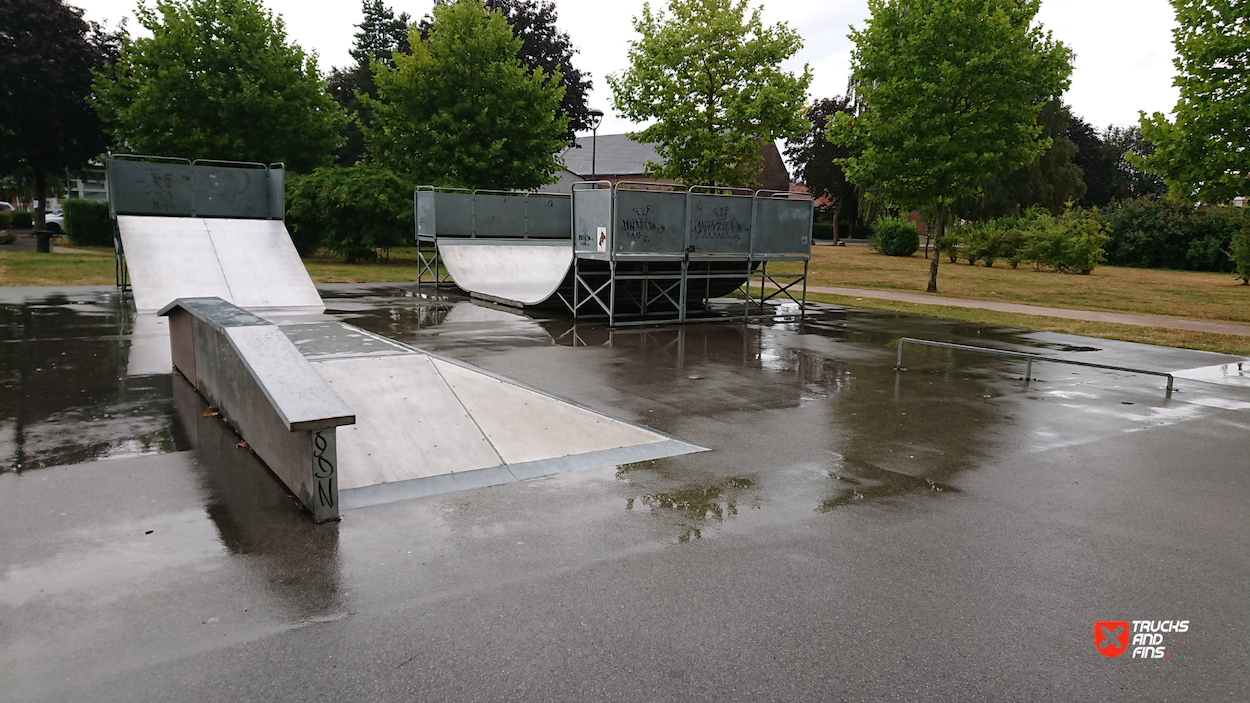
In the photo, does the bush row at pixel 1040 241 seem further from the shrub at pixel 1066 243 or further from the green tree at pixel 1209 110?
the green tree at pixel 1209 110

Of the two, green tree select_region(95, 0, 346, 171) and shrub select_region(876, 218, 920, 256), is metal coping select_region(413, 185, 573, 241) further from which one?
shrub select_region(876, 218, 920, 256)

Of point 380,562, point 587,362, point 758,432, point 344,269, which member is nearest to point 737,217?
point 587,362

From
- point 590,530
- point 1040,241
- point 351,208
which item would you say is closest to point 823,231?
point 1040,241

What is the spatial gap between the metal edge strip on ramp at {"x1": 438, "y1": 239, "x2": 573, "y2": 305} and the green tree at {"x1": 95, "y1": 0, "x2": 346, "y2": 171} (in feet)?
43.9

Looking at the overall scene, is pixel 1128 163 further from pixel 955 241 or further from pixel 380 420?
pixel 380 420

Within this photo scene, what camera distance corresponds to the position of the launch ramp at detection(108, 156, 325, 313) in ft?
48.3

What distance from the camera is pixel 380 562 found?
14.4 feet

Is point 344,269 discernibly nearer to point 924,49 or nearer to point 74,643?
point 924,49

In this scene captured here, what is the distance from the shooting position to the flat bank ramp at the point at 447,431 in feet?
19.2

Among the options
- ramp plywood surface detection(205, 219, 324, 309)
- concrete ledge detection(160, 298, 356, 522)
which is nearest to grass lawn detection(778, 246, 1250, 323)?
ramp plywood surface detection(205, 219, 324, 309)

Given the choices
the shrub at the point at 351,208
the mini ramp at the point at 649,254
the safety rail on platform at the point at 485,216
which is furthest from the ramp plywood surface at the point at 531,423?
the shrub at the point at 351,208

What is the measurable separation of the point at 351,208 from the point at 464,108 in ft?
19.0

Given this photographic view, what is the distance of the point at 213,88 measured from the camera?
2989 centimetres

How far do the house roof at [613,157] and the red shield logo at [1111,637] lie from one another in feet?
200
